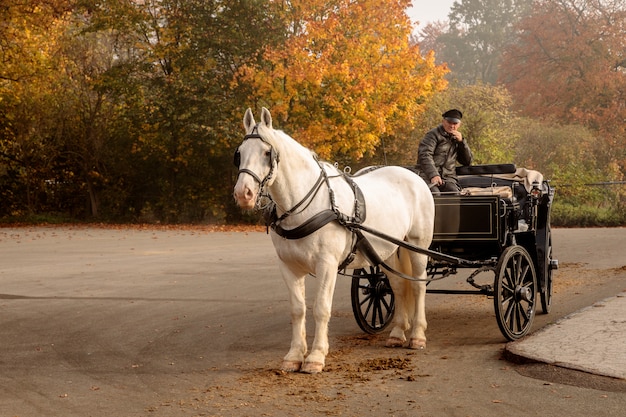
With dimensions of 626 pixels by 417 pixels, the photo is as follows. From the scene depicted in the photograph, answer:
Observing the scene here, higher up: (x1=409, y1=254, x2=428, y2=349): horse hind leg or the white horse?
the white horse

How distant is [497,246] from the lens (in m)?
9.27

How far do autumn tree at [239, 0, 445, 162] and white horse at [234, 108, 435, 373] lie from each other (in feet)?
58.8

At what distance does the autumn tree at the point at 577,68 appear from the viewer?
4369cm

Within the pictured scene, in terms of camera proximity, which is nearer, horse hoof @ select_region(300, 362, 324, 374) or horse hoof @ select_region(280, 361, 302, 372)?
horse hoof @ select_region(300, 362, 324, 374)

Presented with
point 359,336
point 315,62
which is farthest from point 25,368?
point 315,62

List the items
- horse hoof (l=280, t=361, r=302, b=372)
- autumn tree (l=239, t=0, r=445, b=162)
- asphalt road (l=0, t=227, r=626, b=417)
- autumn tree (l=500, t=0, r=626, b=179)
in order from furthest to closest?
1. autumn tree (l=500, t=0, r=626, b=179)
2. autumn tree (l=239, t=0, r=445, b=162)
3. horse hoof (l=280, t=361, r=302, b=372)
4. asphalt road (l=0, t=227, r=626, b=417)

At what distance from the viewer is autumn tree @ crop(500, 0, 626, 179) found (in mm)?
43688

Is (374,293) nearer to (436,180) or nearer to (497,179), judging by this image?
(436,180)

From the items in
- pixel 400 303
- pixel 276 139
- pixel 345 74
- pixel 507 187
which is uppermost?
pixel 345 74

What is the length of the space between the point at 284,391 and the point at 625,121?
132ft

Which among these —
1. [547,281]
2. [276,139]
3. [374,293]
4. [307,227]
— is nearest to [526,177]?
[547,281]

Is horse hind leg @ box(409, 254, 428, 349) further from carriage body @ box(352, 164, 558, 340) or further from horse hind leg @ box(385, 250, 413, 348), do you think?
carriage body @ box(352, 164, 558, 340)

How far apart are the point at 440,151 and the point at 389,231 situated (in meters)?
1.94

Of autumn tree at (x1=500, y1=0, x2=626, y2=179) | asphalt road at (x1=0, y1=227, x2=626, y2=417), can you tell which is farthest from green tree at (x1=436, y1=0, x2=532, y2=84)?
asphalt road at (x1=0, y1=227, x2=626, y2=417)
